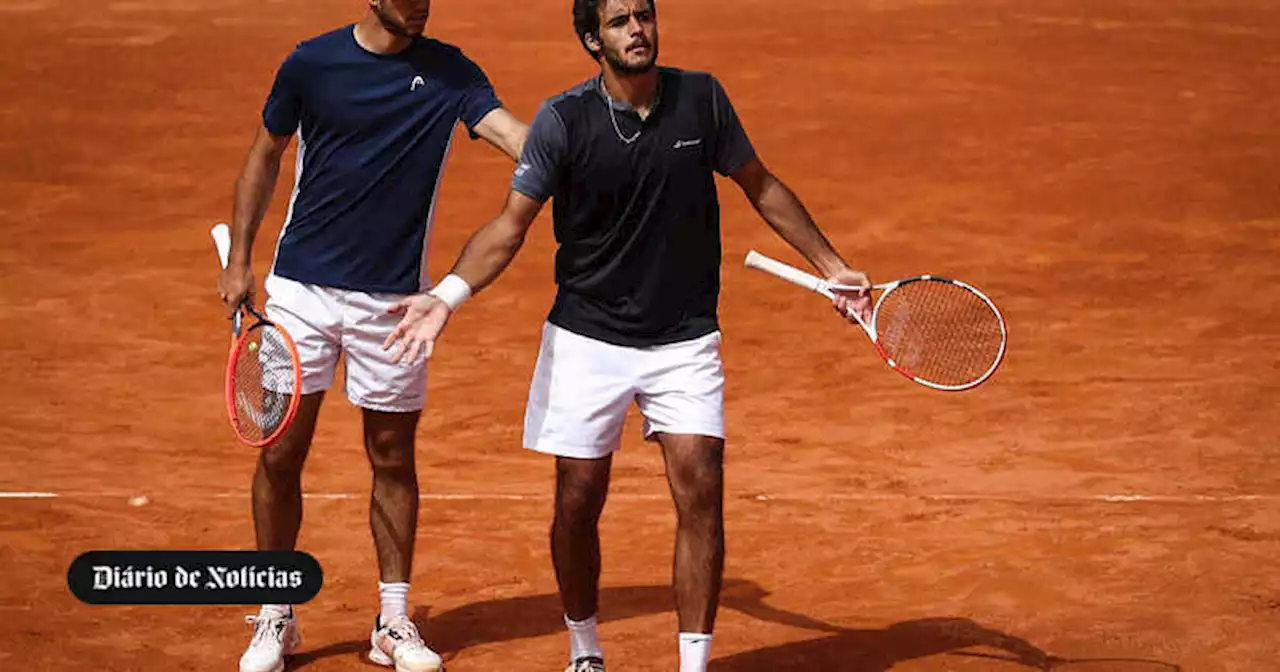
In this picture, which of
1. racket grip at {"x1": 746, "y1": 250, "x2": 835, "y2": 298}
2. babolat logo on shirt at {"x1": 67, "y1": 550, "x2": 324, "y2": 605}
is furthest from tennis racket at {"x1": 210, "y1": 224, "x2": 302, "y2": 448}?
racket grip at {"x1": 746, "y1": 250, "x2": 835, "y2": 298}

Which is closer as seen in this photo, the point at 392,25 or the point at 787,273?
the point at 787,273

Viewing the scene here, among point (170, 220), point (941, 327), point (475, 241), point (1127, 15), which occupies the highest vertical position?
point (475, 241)

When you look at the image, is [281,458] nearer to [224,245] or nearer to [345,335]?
[345,335]

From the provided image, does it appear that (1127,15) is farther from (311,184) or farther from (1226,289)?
(311,184)

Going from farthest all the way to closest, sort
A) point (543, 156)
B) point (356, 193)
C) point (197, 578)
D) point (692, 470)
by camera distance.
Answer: point (197, 578) → point (356, 193) → point (692, 470) → point (543, 156)

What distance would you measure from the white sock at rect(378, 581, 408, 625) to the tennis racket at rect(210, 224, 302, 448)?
77cm

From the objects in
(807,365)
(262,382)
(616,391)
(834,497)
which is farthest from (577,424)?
(807,365)

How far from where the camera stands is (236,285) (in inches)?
289

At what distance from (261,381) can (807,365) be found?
5428 millimetres

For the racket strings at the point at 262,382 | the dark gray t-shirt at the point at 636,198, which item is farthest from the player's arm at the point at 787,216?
the racket strings at the point at 262,382

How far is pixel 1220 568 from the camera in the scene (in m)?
8.84

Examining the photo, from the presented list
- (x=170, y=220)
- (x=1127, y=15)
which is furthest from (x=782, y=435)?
(x=1127, y=15)

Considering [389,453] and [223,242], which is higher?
[223,242]

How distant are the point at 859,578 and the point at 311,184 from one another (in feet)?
9.52
